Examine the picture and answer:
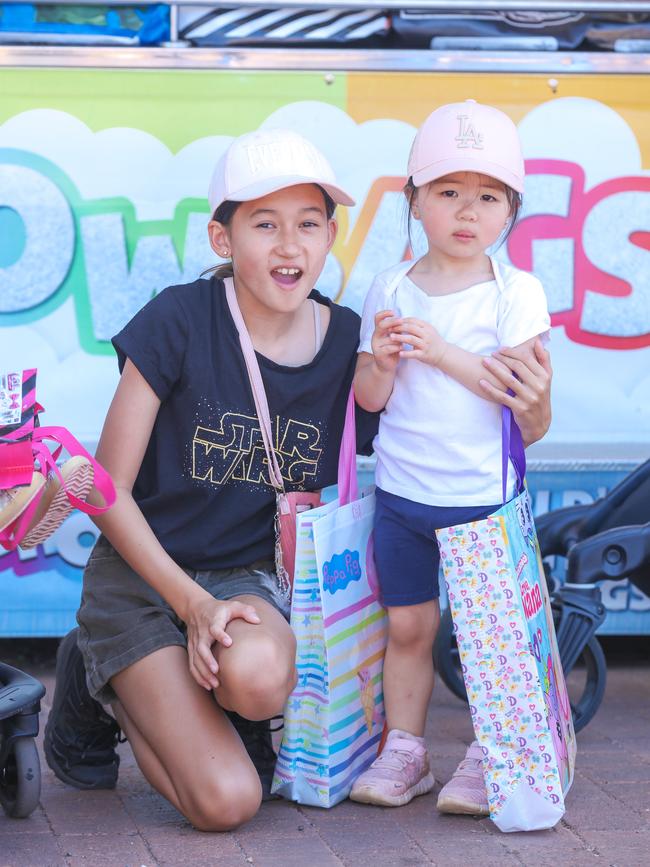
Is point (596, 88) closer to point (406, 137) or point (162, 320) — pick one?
point (406, 137)

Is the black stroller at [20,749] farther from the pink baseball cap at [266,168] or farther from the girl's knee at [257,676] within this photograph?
the pink baseball cap at [266,168]

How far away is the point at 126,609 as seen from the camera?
9.21 ft

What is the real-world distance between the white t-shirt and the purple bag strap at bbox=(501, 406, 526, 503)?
0.10 ft

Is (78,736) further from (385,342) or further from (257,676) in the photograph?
(385,342)

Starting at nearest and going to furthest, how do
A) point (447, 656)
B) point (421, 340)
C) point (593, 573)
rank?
point (421, 340), point (593, 573), point (447, 656)

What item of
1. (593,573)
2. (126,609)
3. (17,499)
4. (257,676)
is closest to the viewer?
(17,499)

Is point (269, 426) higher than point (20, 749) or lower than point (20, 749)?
higher

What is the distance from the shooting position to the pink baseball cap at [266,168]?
9.09 feet

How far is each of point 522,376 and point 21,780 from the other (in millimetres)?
1356

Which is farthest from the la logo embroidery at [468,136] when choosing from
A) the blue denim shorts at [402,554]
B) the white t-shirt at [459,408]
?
the blue denim shorts at [402,554]

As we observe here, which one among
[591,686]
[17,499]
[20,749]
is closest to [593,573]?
[591,686]

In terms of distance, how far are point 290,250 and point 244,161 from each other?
22cm

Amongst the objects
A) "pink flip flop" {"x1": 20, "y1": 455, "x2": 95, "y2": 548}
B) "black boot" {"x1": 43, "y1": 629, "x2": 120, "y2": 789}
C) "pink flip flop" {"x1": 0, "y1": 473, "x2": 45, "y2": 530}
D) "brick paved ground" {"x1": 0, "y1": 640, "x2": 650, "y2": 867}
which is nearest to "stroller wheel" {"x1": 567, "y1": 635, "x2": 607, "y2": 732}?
"brick paved ground" {"x1": 0, "y1": 640, "x2": 650, "y2": 867}

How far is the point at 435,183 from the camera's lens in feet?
9.34
